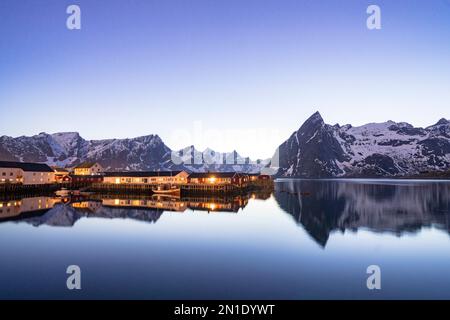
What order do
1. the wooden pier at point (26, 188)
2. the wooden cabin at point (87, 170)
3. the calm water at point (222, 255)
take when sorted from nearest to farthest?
the calm water at point (222, 255) → the wooden pier at point (26, 188) → the wooden cabin at point (87, 170)

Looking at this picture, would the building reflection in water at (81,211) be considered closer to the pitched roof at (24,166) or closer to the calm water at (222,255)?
the calm water at (222,255)

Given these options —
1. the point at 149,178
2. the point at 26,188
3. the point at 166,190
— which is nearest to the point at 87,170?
the point at 26,188

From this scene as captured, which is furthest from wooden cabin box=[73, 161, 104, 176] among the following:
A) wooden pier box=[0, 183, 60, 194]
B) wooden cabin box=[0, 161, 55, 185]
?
wooden pier box=[0, 183, 60, 194]

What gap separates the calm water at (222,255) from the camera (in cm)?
2147

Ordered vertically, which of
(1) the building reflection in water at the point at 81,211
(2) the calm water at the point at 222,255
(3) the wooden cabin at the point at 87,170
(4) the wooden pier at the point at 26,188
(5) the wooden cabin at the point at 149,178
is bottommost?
(2) the calm water at the point at 222,255

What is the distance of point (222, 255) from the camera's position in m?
30.5

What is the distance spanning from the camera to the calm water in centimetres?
2147

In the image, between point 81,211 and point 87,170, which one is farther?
point 87,170

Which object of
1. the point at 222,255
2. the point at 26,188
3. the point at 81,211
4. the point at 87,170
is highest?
the point at 87,170

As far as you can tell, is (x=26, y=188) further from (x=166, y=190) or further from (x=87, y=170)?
(x=87, y=170)

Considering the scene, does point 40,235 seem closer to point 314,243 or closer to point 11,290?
point 11,290

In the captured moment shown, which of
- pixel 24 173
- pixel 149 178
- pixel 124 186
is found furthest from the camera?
pixel 149 178

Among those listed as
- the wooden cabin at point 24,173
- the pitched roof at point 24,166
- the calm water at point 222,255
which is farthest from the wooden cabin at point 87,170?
the calm water at point 222,255
